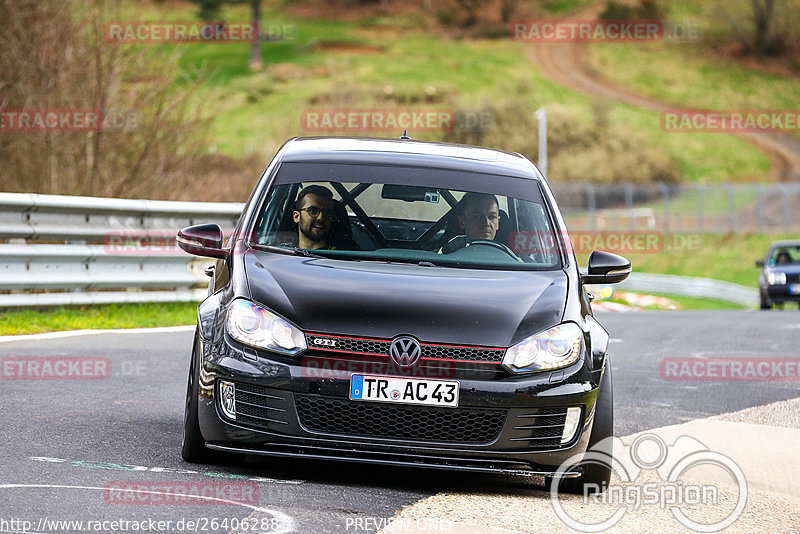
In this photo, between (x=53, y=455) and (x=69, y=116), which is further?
(x=69, y=116)

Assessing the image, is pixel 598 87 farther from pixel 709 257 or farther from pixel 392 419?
pixel 392 419

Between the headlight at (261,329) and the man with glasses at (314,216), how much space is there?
0.84 m

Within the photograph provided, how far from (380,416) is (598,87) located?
92.2 metres

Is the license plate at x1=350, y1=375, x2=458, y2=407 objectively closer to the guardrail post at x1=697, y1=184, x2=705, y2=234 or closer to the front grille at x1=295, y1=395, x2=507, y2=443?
the front grille at x1=295, y1=395, x2=507, y2=443

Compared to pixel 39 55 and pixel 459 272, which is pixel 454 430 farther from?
pixel 39 55

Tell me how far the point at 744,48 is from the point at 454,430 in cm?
10140

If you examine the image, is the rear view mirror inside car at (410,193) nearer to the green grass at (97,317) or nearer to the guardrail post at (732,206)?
the green grass at (97,317)

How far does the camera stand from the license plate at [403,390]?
591 centimetres

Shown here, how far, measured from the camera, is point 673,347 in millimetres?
14898

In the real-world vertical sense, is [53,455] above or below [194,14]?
above

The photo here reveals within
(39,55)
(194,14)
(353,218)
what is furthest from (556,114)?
(353,218)

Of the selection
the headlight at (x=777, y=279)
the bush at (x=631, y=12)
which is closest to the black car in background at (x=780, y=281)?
the headlight at (x=777, y=279)

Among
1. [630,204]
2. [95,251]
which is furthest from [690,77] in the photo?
[95,251]

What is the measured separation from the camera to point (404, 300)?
6.11 metres
